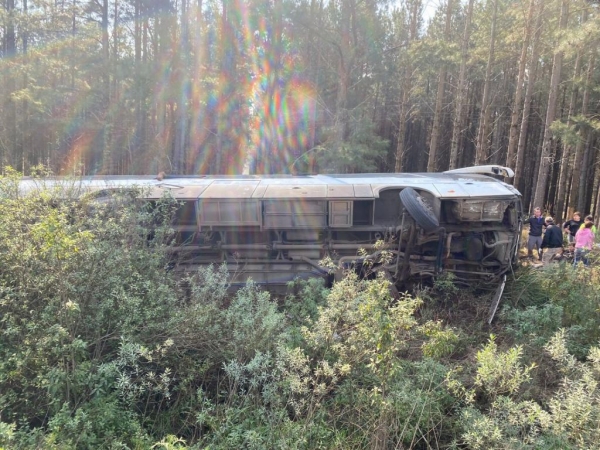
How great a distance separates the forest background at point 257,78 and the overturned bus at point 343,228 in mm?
8264

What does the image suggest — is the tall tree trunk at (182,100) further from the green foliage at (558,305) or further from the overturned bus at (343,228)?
the green foliage at (558,305)

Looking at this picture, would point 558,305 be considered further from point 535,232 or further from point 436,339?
point 535,232

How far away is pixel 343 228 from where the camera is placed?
542cm

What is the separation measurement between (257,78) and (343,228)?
1230 centimetres

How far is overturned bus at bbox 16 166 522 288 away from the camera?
5223 mm

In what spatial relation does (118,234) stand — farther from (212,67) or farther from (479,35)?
(479,35)

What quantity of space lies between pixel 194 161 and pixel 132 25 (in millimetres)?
7151

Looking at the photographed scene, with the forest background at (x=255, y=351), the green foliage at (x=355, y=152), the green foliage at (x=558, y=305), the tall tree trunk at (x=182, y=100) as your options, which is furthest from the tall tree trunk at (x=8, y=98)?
the green foliage at (x=558, y=305)

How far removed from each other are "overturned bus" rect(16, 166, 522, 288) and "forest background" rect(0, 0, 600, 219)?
826cm

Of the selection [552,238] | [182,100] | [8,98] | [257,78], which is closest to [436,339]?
[552,238]

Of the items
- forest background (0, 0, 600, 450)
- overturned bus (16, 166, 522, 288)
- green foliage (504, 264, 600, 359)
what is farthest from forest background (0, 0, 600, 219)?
overturned bus (16, 166, 522, 288)

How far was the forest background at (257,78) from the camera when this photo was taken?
45.5ft

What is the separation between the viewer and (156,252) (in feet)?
12.9

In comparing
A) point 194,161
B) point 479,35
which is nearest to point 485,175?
point 479,35
